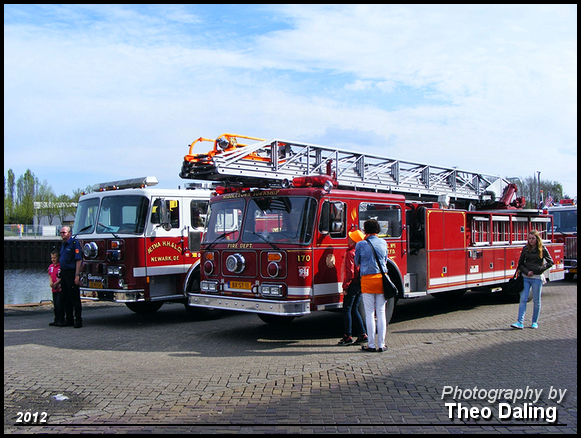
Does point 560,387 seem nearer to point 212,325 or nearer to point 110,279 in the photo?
point 212,325

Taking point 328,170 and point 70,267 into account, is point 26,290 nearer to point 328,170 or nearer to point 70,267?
point 70,267

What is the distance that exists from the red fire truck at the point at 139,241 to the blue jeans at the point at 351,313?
3673mm

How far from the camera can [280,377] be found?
6680 mm

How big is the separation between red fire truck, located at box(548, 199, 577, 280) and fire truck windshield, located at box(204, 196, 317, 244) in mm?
14365

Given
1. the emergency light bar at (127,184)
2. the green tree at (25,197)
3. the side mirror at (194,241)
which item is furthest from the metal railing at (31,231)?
the side mirror at (194,241)

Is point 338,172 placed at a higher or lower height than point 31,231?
higher

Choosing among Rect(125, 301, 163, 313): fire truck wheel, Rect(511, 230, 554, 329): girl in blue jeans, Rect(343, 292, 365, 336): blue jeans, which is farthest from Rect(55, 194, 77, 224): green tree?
Rect(511, 230, 554, 329): girl in blue jeans

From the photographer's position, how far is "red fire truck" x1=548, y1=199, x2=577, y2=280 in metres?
19.2

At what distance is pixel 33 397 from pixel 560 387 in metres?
5.93

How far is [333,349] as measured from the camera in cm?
829

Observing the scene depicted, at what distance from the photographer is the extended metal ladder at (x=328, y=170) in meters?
9.20

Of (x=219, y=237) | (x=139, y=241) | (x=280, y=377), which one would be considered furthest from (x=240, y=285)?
(x=139, y=241)

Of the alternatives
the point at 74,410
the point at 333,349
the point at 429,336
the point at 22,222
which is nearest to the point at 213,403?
the point at 74,410

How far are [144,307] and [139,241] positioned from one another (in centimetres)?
238
